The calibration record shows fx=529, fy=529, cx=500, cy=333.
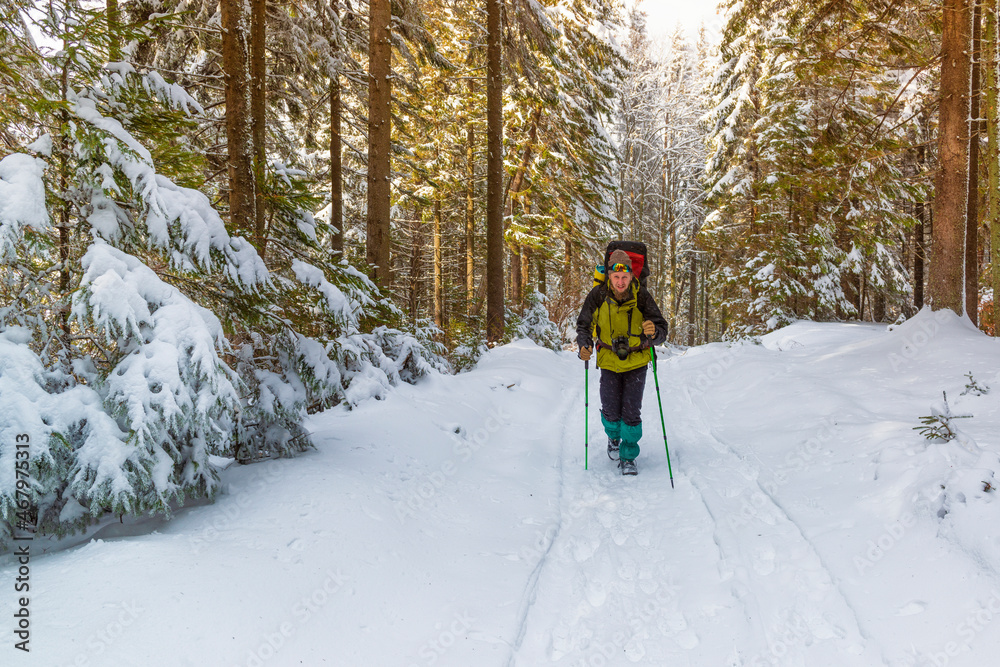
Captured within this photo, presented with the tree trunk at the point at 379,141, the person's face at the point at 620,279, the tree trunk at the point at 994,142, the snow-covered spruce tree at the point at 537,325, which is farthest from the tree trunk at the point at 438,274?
the tree trunk at the point at 994,142

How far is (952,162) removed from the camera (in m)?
8.24

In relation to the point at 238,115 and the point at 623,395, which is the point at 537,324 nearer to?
the point at 623,395

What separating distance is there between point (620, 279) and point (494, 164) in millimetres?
8905

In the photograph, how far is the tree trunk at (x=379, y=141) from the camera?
930cm

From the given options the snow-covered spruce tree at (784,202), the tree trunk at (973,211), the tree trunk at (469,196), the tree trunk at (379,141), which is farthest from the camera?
the tree trunk at (469,196)

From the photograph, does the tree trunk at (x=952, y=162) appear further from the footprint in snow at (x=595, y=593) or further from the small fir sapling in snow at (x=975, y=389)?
the footprint in snow at (x=595, y=593)

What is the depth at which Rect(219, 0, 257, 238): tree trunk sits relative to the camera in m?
5.33

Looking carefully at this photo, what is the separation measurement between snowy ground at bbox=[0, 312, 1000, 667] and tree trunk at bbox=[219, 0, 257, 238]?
95.0 inches

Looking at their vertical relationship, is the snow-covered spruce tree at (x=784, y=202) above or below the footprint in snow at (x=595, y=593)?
above

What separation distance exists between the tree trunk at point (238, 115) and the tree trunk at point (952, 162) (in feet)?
32.4

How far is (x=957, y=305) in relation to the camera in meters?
8.45

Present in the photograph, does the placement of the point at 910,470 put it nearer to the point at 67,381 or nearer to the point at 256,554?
the point at 256,554

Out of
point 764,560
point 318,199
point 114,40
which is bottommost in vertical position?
point 764,560

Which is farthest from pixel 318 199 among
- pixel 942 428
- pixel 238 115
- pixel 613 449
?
pixel 942 428
